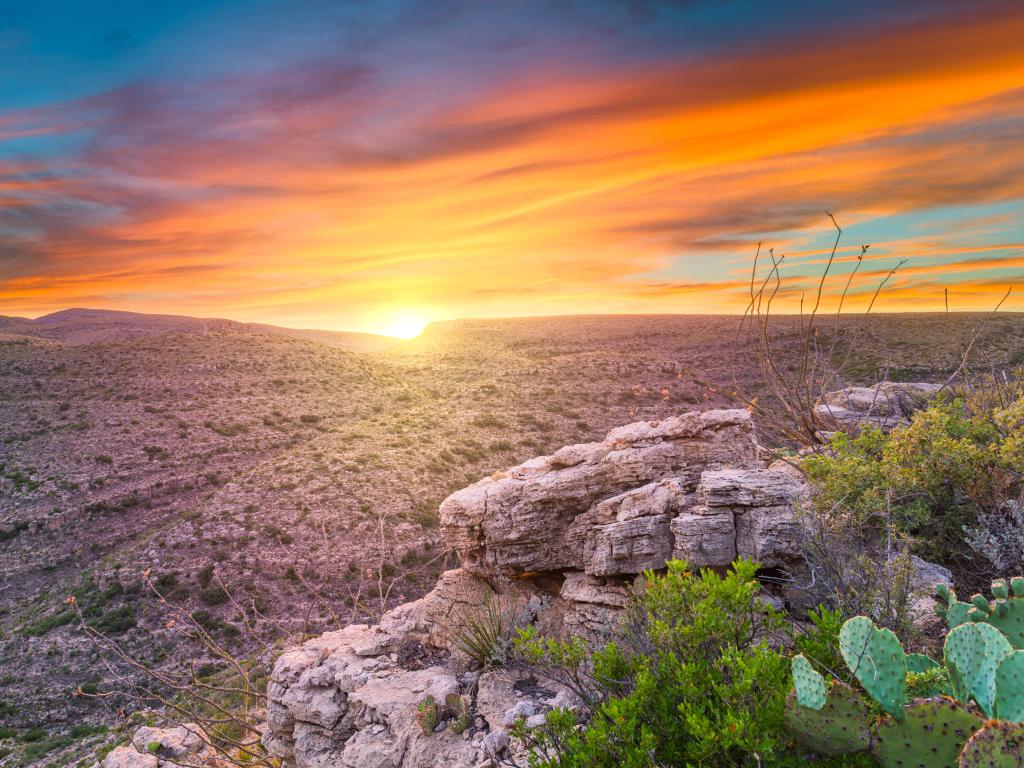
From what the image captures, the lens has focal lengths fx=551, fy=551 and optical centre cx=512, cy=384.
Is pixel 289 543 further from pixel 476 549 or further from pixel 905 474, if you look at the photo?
A: pixel 905 474

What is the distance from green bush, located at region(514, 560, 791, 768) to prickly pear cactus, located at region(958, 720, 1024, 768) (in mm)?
923

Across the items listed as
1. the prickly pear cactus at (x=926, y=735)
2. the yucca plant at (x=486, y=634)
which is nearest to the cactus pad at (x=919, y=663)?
the prickly pear cactus at (x=926, y=735)

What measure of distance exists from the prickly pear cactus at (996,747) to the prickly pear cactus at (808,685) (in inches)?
26.0

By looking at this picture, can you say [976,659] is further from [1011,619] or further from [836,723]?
[1011,619]

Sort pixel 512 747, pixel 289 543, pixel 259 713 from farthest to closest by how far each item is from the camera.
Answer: pixel 289 543
pixel 259 713
pixel 512 747

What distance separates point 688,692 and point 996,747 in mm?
1640

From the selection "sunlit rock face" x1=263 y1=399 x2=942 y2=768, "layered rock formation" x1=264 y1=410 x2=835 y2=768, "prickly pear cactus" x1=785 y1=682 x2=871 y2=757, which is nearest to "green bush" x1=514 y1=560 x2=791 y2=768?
"prickly pear cactus" x1=785 y1=682 x2=871 y2=757

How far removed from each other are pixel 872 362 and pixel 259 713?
41556 millimetres

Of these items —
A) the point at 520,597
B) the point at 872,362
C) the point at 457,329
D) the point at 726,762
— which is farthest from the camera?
the point at 457,329

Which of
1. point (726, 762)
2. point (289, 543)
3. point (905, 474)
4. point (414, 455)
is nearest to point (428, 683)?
point (726, 762)

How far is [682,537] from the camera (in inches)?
259

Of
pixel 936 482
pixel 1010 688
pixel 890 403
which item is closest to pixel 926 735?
pixel 1010 688

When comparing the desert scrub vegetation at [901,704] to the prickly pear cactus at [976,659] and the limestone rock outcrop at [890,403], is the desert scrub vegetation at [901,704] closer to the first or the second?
the prickly pear cactus at [976,659]

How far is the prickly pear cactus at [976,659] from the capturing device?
3.25 metres
